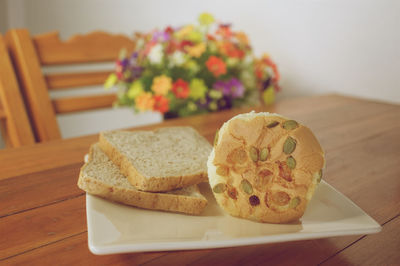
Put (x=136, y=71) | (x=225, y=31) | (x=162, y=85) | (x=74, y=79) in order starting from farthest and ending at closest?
(x=74, y=79) → (x=225, y=31) → (x=136, y=71) → (x=162, y=85)

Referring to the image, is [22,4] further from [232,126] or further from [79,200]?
[232,126]

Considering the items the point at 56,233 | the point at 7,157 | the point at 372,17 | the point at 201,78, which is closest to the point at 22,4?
the point at 201,78

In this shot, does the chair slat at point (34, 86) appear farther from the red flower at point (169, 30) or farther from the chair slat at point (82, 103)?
the red flower at point (169, 30)

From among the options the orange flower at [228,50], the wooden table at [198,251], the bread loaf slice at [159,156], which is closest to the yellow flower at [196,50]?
the orange flower at [228,50]

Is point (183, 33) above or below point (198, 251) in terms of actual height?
above

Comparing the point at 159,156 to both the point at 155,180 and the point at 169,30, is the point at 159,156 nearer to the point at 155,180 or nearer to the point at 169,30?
the point at 155,180

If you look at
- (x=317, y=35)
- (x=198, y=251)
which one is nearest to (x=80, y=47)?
(x=317, y=35)

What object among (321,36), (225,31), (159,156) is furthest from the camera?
(321,36)

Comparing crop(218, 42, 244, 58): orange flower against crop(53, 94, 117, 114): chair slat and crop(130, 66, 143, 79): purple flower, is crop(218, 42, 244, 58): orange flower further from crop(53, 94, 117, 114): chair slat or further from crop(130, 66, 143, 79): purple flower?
crop(53, 94, 117, 114): chair slat
